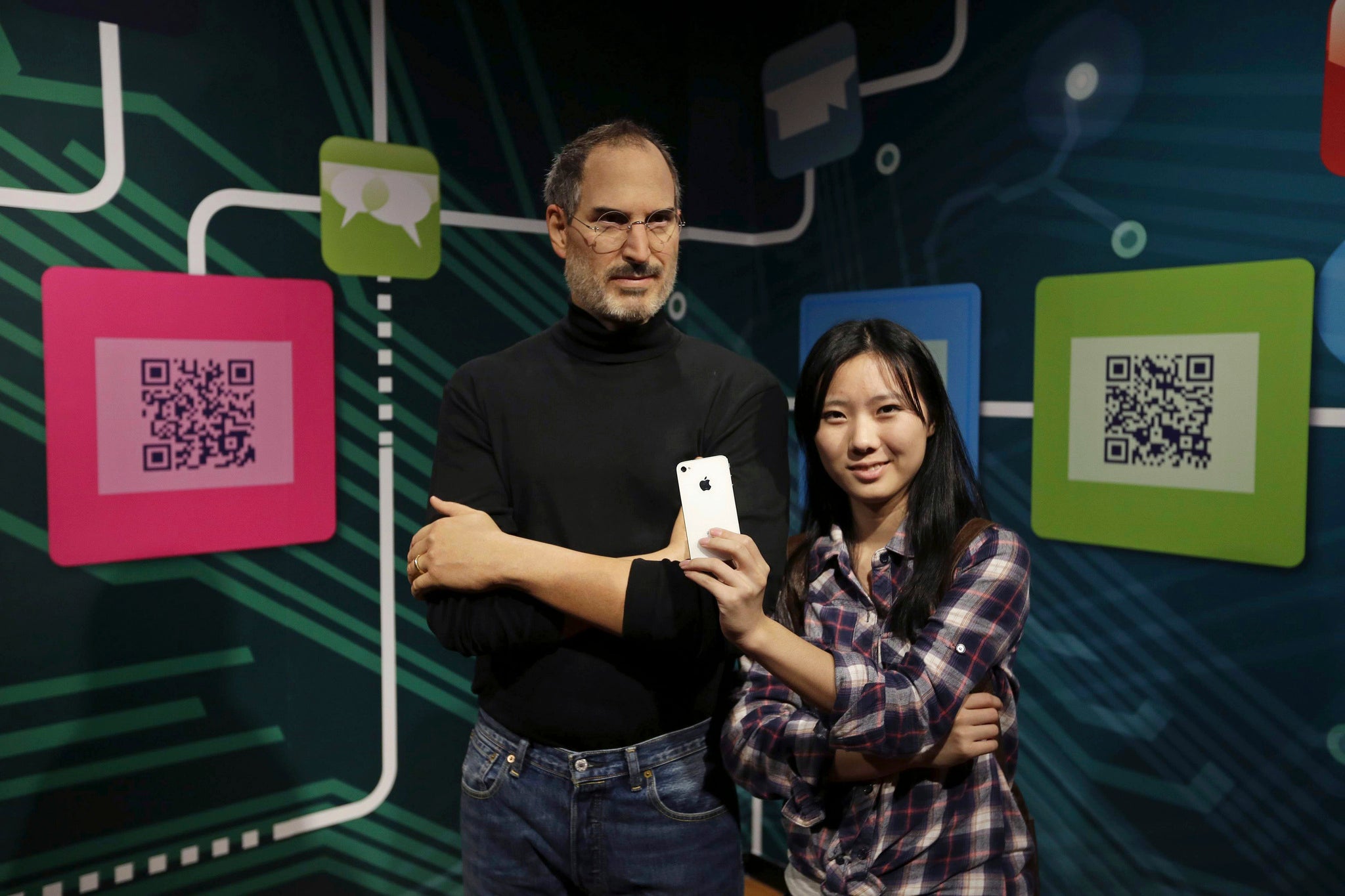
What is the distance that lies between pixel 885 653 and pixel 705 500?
0.34 metres

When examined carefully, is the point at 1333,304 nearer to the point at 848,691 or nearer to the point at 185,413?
the point at 848,691

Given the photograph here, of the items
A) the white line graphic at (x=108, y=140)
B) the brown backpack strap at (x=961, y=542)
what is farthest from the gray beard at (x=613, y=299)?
the white line graphic at (x=108, y=140)

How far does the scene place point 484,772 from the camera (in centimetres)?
137

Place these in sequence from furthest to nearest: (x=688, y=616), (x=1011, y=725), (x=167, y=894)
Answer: (x=167, y=894) → (x=1011, y=725) → (x=688, y=616)

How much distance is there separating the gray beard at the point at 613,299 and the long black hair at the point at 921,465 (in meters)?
0.24

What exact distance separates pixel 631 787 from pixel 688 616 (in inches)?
10.8

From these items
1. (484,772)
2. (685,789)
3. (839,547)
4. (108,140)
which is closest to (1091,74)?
(839,547)

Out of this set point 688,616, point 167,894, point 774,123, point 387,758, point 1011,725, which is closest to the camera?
point 688,616

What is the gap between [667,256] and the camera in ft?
4.49

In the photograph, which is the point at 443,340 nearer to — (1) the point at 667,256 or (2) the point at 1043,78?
(1) the point at 667,256

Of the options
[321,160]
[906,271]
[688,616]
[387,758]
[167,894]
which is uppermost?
[321,160]

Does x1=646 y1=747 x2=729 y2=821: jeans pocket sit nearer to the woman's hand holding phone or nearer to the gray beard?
the woman's hand holding phone

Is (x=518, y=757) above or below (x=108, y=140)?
below

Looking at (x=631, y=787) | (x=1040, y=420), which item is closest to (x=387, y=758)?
(x=631, y=787)
